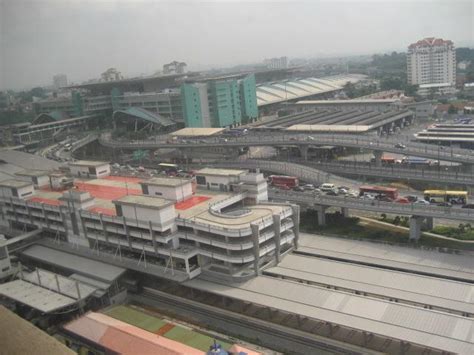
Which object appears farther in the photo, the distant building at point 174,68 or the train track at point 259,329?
the distant building at point 174,68

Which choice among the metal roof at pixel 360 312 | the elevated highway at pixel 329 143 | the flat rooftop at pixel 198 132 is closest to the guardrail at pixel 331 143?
the elevated highway at pixel 329 143

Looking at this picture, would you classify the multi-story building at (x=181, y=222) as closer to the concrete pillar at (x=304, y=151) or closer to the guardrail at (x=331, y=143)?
the guardrail at (x=331, y=143)

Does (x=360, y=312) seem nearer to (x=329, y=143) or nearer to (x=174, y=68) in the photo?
(x=329, y=143)

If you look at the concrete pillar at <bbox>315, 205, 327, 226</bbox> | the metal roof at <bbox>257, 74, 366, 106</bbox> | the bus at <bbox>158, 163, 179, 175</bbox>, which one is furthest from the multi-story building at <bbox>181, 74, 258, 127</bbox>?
the concrete pillar at <bbox>315, 205, 327, 226</bbox>

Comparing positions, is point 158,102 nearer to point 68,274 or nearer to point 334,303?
point 68,274

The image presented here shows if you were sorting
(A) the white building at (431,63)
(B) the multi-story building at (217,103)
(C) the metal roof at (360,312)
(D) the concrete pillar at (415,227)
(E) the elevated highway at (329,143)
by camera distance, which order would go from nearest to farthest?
(C) the metal roof at (360,312), (D) the concrete pillar at (415,227), (E) the elevated highway at (329,143), (B) the multi-story building at (217,103), (A) the white building at (431,63)

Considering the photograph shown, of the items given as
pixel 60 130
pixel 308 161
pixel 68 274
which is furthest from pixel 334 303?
pixel 60 130

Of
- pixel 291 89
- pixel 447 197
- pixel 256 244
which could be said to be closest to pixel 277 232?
pixel 256 244
